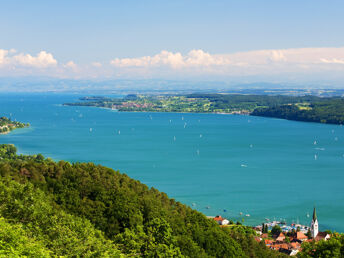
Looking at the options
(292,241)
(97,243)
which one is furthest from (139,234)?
(292,241)

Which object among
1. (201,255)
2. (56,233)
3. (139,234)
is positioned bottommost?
(201,255)

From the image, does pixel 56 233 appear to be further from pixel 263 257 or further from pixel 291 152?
pixel 291 152

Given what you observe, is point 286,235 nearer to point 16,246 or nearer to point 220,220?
point 220,220

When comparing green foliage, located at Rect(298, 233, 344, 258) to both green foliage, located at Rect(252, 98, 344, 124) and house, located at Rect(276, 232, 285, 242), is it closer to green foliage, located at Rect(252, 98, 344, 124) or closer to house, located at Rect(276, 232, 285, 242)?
house, located at Rect(276, 232, 285, 242)

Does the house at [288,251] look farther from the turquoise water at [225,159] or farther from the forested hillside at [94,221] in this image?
the turquoise water at [225,159]

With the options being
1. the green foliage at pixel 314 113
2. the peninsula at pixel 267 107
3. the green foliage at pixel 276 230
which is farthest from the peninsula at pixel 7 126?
the green foliage at pixel 314 113
